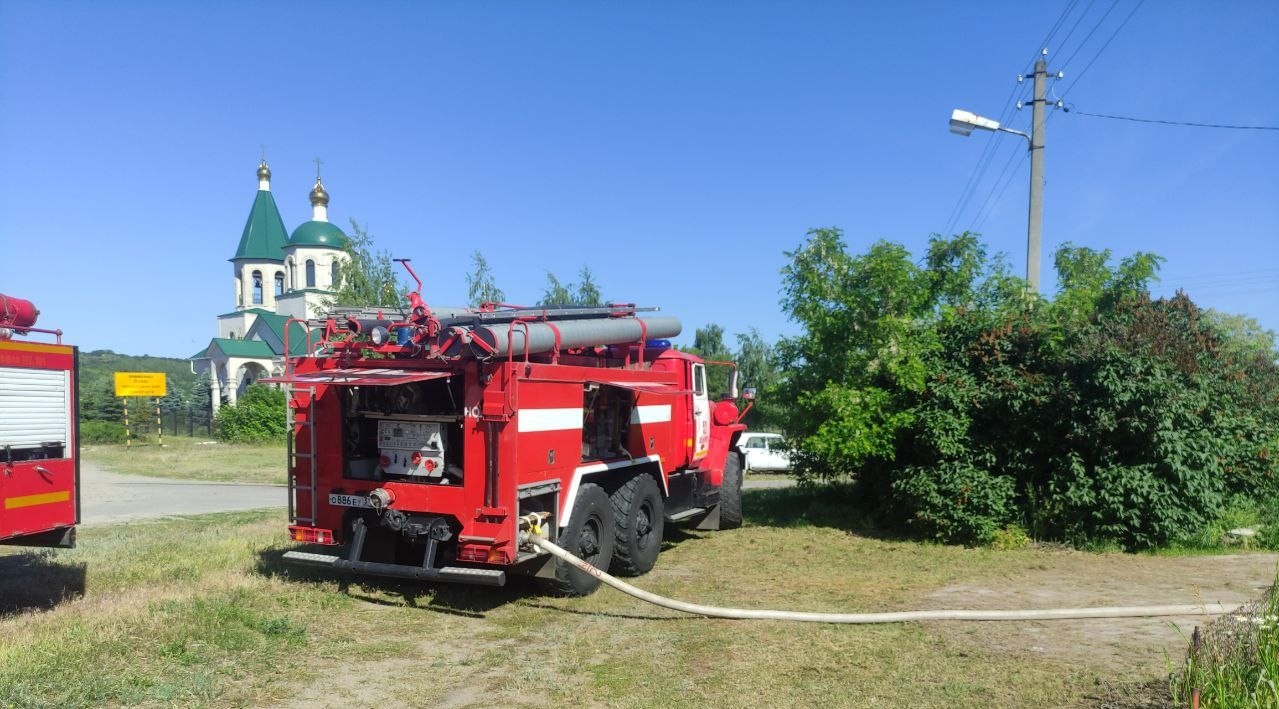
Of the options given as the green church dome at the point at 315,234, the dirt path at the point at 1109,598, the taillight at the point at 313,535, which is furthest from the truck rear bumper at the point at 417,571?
the green church dome at the point at 315,234

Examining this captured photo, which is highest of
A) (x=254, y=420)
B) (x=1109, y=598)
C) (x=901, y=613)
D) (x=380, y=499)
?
(x=380, y=499)

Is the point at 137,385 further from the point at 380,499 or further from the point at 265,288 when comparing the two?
the point at 380,499

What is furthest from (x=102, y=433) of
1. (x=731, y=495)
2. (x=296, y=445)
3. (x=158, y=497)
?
(x=296, y=445)

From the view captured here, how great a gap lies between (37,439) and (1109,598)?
9.81 metres

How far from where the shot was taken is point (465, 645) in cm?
686

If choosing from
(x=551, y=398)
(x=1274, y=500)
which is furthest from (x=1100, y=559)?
(x=551, y=398)

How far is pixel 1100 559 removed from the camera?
10469mm

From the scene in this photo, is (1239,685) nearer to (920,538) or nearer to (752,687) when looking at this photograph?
(752,687)

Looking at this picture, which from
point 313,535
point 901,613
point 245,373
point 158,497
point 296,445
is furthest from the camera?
point 245,373

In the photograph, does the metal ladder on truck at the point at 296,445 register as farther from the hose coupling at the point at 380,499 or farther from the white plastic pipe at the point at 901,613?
the white plastic pipe at the point at 901,613

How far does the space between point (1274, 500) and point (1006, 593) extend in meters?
5.86

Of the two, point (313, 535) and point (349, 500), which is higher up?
point (349, 500)

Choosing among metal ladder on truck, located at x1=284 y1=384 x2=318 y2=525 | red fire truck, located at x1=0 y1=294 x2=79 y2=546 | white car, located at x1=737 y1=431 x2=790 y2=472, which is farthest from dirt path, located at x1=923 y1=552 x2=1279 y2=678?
white car, located at x1=737 y1=431 x2=790 y2=472

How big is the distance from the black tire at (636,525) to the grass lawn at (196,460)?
16824 mm
